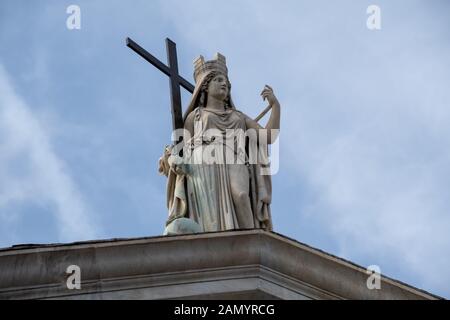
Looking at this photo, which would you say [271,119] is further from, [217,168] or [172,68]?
[172,68]

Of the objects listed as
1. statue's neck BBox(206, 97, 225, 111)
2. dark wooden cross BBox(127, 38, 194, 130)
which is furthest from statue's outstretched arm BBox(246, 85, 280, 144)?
dark wooden cross BBox(127, 38, 194, 130)

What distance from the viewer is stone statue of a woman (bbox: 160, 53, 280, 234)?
2142 cm

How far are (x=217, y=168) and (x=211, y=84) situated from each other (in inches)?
74.5

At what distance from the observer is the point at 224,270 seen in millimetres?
18234

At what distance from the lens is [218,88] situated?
76.4ft

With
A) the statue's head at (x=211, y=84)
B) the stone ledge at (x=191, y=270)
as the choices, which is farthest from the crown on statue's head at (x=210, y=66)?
the stone ledge at (x=191, y=270)

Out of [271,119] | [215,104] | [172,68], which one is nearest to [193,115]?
[215,104]

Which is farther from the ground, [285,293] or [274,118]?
[274,118]

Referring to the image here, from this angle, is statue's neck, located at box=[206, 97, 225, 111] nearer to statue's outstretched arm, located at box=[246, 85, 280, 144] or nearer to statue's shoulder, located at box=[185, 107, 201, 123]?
statue's shoulder, located at box=[185, 107, 201, 123]

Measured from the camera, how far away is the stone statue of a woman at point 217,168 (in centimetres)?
2142

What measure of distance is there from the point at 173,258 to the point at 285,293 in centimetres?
138
